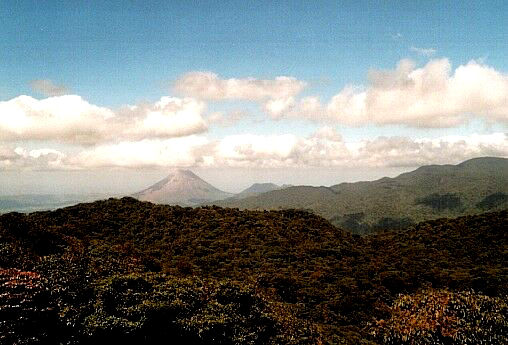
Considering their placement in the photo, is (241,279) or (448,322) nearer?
(448,322)

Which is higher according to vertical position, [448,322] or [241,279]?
[241,279]

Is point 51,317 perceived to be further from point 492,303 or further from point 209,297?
point 492,303

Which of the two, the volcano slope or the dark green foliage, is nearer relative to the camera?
the volcano slope

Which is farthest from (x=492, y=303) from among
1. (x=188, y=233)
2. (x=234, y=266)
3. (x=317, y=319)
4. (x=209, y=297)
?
(x=188, y=233)

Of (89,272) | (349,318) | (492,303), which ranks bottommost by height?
(349,318)

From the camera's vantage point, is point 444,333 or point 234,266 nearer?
point 444,333

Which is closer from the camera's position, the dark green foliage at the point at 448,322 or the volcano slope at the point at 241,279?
the volcano slope at the point at 241,279

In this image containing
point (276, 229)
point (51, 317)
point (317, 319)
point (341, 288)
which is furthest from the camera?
point (276, 229)

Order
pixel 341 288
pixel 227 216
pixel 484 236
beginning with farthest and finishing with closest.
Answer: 1. pixel 227 216
2. pixel 484 236
3. pixel 341 288
